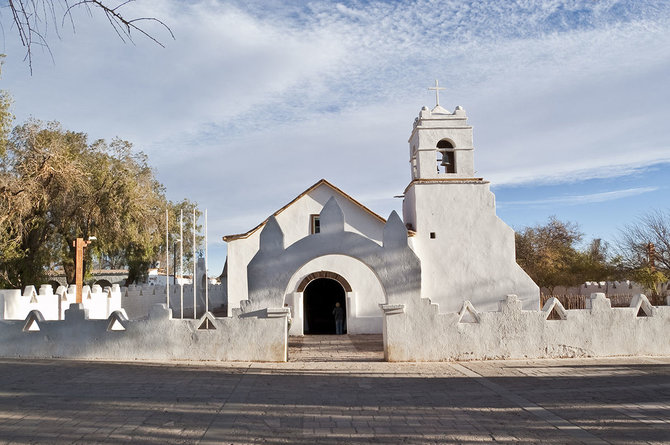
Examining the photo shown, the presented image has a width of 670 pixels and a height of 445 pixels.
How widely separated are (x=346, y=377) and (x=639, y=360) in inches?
248

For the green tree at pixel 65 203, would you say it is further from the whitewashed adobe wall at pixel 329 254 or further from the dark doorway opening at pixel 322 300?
the whitewashed adobe wall at pixel 329 254

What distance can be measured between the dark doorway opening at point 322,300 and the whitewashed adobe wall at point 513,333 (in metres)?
10.5

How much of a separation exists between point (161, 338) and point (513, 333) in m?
7.50

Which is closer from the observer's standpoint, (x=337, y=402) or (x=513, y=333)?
(x=337, y=402)

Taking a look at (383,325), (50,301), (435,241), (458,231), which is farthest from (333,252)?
(50,301)

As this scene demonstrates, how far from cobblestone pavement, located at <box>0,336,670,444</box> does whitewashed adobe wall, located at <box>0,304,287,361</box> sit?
560 millimetres

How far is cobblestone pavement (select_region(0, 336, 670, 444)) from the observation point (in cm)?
609

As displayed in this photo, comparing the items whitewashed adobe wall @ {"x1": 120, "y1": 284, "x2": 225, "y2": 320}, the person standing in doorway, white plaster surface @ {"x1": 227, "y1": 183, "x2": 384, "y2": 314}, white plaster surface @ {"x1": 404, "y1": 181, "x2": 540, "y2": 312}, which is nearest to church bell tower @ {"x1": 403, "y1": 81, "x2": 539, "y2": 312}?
white plaster surface @ {"x1": 404, "y1": 181, "x2": 540, "y2": 312}

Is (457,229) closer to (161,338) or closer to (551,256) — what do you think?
(161,338)

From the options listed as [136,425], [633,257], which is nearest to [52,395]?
[136,425]

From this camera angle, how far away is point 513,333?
39.8ft

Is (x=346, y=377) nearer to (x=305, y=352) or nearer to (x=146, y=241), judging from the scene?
(x=305, y=352)

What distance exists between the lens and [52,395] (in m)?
8.16

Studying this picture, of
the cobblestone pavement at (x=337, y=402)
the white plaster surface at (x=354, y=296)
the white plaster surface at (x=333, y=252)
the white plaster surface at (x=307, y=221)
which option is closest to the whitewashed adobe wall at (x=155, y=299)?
the white plaster surface at (x=307, y=221)
